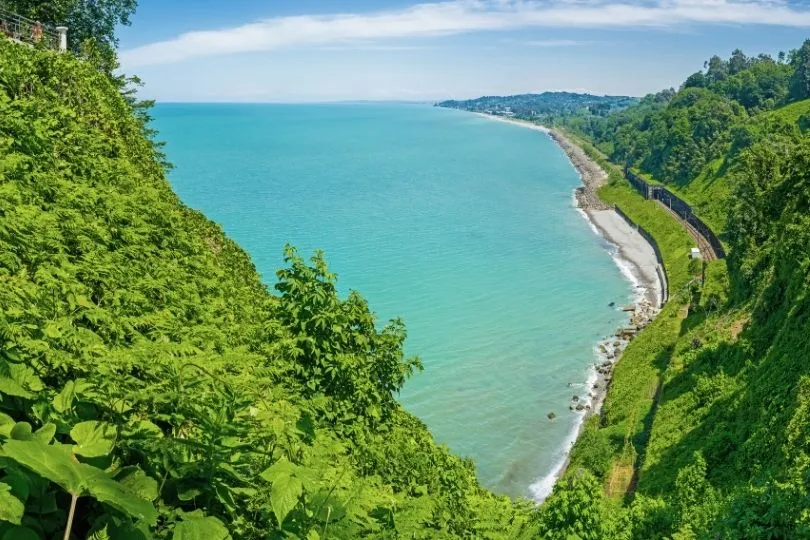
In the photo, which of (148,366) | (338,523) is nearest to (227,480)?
(338,523)

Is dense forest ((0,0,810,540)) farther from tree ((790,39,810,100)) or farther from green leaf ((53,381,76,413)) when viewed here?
tree ((790,39,810,100))

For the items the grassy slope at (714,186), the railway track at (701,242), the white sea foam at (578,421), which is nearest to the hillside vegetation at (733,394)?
the white sea foam at (578,421)

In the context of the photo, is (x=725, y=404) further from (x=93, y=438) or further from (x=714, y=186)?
(x=714, y=186)

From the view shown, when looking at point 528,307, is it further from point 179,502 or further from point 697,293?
point 179,502

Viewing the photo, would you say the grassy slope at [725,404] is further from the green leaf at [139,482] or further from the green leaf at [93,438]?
the green leaf at [93,438]

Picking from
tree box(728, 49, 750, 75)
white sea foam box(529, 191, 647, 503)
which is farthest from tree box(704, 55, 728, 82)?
white sea foam box(529, 191, 647, 503)

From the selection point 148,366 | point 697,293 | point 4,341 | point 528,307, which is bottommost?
point 528,307
